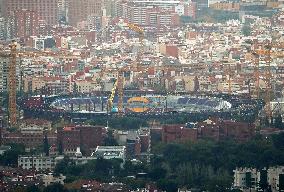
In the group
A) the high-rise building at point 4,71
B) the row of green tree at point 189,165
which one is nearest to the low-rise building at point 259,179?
the row of green tree at point 189,165

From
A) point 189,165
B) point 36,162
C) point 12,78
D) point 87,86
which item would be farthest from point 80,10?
point 189,165

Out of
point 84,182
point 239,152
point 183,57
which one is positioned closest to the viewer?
point 84,182

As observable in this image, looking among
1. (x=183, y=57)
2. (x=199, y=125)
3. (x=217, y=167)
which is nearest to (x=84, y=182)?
(x=217, y=167)

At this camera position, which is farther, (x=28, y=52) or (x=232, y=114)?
(x=28, y=52)

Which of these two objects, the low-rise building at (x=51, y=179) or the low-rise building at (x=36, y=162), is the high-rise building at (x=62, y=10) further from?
the low-rise building at (x=51, y=179)

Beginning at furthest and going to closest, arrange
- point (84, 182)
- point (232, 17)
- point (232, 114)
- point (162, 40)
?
point (232, 17) < point (162, 40) < point (232, 114) < point (84, 182)

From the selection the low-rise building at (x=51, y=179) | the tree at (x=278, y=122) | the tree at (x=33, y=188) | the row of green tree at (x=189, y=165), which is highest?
the tree at (x=33, y=188)

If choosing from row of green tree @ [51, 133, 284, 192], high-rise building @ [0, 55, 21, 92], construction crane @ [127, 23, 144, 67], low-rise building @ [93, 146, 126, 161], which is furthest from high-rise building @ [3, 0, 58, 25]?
row of green tree @ [51, 133, 284, 192]

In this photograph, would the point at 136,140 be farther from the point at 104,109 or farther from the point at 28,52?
the point at 28,52
